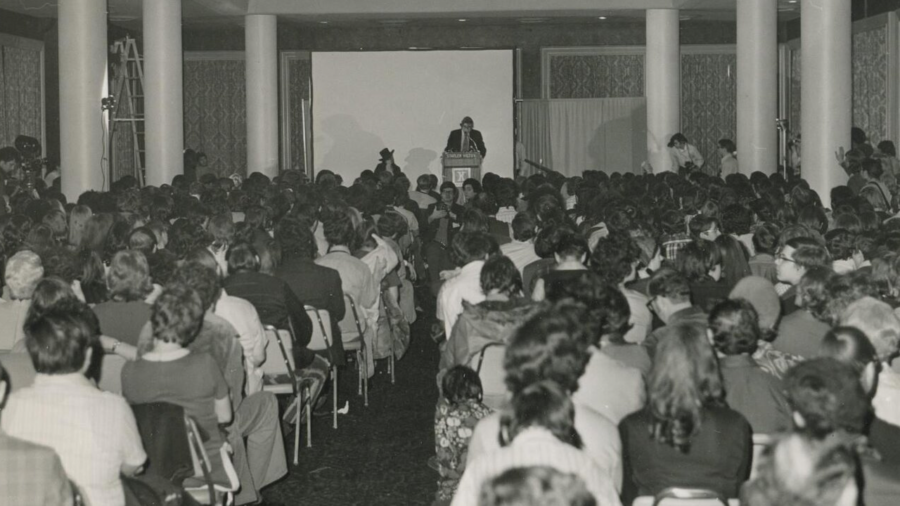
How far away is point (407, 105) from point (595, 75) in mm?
3366

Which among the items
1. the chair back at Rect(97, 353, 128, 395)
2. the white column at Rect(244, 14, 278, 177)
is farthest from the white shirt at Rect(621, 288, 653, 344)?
the white column at Rect(244, 14, 278, 177)

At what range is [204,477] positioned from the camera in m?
4.55

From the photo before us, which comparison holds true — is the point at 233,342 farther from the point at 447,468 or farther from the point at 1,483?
the point at 1,483

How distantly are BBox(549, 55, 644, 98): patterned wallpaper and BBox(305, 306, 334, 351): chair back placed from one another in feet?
47.7

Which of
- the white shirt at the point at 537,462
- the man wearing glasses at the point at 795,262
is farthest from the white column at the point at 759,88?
the white shirt at the point at 537,462

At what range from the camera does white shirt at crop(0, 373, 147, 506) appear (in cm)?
376

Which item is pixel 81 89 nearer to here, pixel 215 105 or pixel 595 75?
pixel 215 105

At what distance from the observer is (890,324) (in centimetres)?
418

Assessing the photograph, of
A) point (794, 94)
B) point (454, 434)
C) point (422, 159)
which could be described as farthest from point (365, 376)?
point (794, 94)

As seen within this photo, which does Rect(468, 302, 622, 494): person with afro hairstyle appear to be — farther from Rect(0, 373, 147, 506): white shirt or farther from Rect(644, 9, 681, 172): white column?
Rect(644, 9, 681, 172): white column

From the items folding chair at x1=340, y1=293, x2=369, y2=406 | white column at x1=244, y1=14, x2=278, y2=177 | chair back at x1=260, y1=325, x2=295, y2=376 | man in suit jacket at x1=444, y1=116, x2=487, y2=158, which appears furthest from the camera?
white column at x1=244, y1=14, x2=278, y2=177

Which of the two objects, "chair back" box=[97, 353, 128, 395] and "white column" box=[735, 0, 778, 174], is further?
"white column" box=[735, 0, 778, 174]

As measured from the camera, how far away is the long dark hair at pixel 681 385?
11.7 ft

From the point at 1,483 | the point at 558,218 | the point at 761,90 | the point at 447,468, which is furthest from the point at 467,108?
the point at 1,483
